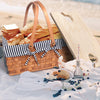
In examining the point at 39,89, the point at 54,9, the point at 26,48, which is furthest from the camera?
the point at 54,9

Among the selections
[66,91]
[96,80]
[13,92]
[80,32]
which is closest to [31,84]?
[13,92]

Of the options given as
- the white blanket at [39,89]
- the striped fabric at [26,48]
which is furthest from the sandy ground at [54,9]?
the white blanket at [39,89]

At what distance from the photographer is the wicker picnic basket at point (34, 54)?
1.48 m

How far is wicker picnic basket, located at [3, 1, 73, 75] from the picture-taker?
148cm

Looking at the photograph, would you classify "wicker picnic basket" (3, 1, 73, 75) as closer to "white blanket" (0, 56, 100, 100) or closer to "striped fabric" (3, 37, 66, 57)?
"striped fabric" (3, 37, 66, 57)

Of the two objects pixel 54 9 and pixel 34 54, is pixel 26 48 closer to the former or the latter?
pixel 34 54

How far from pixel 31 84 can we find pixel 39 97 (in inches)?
5.1

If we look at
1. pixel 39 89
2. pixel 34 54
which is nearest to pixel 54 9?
pixel 34 54

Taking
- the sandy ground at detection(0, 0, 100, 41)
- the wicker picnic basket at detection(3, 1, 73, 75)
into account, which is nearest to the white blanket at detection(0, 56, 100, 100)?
the wicker picnic basket at detection(3, 1, 73, 75)

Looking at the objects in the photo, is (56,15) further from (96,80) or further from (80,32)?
(96,80)

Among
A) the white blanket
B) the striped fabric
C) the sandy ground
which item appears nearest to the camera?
the white blanket

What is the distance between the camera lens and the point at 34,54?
5.05 ft

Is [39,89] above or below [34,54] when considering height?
below

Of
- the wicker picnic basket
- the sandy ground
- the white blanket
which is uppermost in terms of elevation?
the sandy ground
